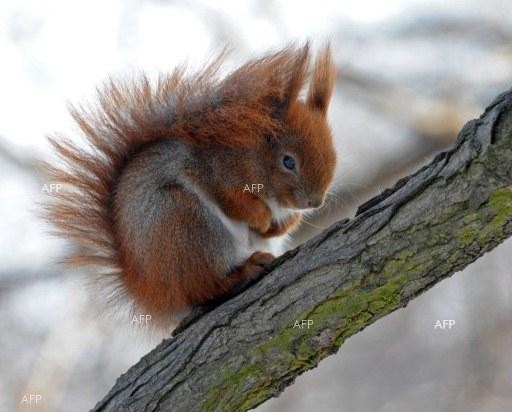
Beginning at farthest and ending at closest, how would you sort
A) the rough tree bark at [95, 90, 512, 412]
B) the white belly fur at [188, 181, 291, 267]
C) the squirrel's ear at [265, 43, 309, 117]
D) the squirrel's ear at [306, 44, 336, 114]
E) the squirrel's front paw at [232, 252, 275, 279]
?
the squirrel's ear at [306, 44, 336, 114] < the squirrel's ear at [265, 43, 309, 117] < the white belly fur at [188, 181, 291, 267] < the squirrel's front paw at [232, 252, 275, 279] < the rough tree bark at [95, 90, 512, 412]

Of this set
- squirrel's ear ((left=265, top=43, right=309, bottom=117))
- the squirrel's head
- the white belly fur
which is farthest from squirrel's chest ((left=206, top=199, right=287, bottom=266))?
squirrel's ear ((left=265, top=43, right=309, bottom=117))

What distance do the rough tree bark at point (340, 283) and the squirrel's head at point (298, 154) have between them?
0.41 meters

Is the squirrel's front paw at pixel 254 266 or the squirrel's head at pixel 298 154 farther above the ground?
Result: the squirrel's head at pixel 298 154

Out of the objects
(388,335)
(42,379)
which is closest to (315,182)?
(42,379)

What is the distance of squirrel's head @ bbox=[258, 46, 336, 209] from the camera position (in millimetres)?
2707

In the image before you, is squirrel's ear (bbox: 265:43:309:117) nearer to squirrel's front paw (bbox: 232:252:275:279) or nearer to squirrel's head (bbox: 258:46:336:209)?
squirrel's head (bbox: 258:46:336:209)

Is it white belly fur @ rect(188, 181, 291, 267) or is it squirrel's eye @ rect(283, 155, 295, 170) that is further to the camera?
squirrel's eye @ rect(283, 155, 295, 170)

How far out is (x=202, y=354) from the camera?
2.29 m

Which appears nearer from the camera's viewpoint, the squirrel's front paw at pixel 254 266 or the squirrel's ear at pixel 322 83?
the squirrel's front paw at pixel 254 266

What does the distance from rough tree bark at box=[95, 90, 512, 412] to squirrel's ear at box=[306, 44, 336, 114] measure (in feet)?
2.42

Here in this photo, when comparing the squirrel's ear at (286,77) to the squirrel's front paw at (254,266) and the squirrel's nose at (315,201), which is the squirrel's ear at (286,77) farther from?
the squirrel's front paw at (254,266)

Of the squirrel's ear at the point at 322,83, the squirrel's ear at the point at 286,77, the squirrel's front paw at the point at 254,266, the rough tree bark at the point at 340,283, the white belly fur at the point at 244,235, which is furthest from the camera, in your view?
the squirrel's ear at the point at 322,83

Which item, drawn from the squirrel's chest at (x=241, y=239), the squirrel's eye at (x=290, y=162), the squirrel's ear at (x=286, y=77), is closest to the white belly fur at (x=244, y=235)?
the squirrel's chest at (x=241, y=239)

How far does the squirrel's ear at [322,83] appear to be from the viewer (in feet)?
9.41
